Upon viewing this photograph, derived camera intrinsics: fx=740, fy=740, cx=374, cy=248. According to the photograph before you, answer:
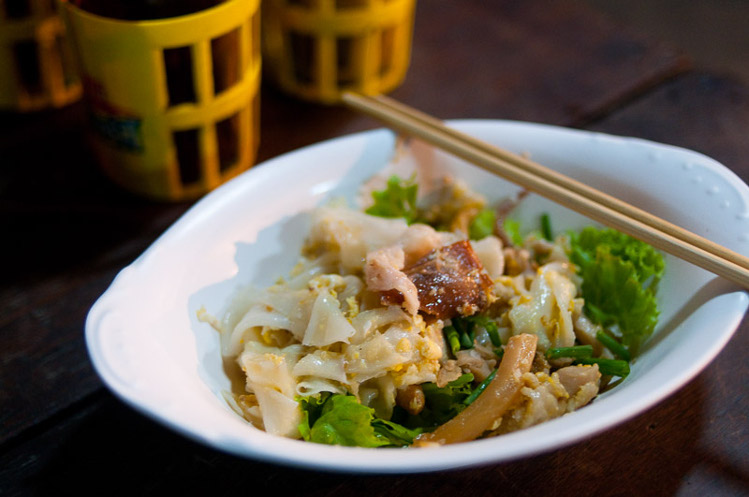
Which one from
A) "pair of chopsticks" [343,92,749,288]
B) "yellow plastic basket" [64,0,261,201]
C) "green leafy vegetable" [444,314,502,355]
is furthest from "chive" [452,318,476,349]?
"yellow plastic basket" [64,0,261,201]

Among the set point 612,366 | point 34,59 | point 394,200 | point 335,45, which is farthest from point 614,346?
point 34,59

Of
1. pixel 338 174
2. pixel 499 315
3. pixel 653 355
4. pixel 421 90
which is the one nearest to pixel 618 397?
pixel 653 355

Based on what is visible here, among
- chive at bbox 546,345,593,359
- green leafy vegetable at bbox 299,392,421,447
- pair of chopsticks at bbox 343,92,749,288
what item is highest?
pair of chopsticks at bbox 343,92,749,288

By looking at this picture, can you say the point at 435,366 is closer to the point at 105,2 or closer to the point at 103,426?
the point at 103,426

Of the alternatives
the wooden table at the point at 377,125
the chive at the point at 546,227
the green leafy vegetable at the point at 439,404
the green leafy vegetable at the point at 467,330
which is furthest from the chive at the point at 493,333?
the chive at the point at 546,227

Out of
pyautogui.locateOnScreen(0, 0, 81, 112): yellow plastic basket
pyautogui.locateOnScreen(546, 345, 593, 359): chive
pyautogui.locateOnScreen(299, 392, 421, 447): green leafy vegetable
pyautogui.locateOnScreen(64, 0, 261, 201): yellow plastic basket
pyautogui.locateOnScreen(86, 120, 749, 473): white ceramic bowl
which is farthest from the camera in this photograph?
pyautogui.locateOnScreen(0, 0, 81, 112): yellow plastic basket

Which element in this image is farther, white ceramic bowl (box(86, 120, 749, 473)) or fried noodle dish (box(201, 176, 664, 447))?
fried noodle dish (box(201, 176, 664, 447))

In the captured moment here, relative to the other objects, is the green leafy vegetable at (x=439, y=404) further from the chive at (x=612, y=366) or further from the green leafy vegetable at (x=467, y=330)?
the chive at (x=612, y=366)

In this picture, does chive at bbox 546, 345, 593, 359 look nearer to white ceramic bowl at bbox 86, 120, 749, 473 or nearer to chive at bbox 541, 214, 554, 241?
white ceramic bowl at bbox 86, 120, 749, 473
